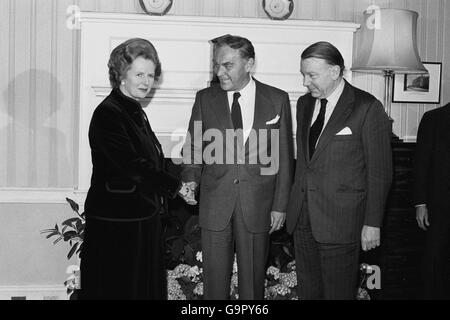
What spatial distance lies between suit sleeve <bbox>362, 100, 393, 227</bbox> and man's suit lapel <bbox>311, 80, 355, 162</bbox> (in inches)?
4.0

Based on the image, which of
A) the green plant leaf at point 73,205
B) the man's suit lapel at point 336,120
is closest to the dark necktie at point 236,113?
the man's suit lapel at point 336,120

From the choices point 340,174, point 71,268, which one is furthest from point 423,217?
point 71,268

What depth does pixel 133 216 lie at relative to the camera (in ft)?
9.61

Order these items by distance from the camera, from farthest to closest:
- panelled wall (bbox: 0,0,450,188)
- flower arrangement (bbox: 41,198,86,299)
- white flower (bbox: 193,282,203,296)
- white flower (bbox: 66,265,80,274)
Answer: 1. white flower (bbox: 66,265,80,274)
2. panelled wall (bbox: 0,0,450,188)
3. flower arrangement (bbox: 41,198,86,299)
4. white flower (bbox: 193,282,203,296)

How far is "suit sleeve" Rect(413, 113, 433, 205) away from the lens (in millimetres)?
3912

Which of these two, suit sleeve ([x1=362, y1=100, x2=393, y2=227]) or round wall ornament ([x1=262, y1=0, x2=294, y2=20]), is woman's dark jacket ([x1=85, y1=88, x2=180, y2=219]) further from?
round wall ornament ([x1=262, y1=0, x2=294, y2=20])

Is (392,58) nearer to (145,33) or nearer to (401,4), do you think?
(401,4)

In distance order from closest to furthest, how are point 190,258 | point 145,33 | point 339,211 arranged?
point 339,211, point 190,258, point 145,33

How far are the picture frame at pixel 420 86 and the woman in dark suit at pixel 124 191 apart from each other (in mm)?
2640

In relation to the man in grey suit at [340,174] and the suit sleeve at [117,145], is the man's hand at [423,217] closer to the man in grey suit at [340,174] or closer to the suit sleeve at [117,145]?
the man in grey suit at [340,174]

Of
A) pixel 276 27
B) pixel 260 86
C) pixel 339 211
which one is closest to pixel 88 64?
pixel 276 27

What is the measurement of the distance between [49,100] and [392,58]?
8.10ft

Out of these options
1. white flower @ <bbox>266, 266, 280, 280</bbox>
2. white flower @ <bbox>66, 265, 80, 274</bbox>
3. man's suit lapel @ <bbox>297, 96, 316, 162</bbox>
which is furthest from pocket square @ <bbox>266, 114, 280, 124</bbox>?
white flower @ <bbox>66, 265, 80, 274</bbox>

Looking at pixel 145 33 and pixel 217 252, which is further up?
pixel 145 33
